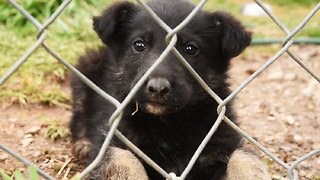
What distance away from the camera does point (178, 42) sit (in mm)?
3053

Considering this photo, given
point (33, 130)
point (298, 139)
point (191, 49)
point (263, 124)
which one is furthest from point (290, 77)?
point (33, 130)

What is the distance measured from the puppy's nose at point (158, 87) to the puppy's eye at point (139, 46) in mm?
570

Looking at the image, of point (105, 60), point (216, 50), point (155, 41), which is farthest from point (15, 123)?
point (216, 50)

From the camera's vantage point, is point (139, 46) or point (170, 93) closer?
point (170, 93)

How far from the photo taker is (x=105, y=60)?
424cm

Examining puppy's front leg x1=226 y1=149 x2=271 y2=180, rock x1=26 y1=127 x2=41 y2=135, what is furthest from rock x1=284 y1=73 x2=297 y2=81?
rock x1=26 y1=127 x2=41 y2=135

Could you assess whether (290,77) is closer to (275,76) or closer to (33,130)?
(275,76)

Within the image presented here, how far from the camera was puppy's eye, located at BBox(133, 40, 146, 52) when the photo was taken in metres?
3.12

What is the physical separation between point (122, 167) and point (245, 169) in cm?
71

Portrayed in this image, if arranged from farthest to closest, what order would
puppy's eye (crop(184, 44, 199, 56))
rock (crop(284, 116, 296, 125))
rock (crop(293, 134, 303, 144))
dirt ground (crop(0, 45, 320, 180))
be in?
rock (crop(284, 116, 296, 125))
rock (crop(293, 134, 303, 144))
dirt ground (crop(0, 45, 320, 180))
puppy's eye (crop(184, 44, 199, 56))

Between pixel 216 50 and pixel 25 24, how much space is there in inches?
159

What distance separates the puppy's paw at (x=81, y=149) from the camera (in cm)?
346

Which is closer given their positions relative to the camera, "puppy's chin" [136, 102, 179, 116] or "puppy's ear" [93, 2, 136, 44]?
"puppy's chin" [136, 102, 179, 116]

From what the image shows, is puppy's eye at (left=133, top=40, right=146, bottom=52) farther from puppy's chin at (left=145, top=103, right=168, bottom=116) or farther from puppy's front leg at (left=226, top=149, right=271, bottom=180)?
puppy's front leg at (left=226, top=149, right=271, bottom=180)
